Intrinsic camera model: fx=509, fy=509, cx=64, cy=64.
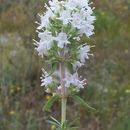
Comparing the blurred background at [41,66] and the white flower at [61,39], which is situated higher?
the blurred background at [41,66]

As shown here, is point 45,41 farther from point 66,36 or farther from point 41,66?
point 41,66

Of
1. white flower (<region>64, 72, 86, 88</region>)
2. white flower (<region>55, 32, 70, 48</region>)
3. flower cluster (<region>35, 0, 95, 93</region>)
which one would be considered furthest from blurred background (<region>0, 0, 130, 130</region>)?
white flower (<region>55, 32, 70, 48</region>)

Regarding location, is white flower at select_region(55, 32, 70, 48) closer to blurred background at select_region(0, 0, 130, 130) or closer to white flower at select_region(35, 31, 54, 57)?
white flower at select_region(35, 31, 54, 57)

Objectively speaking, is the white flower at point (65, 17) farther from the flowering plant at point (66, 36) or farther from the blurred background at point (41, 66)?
the blurred background at point (41, 66)

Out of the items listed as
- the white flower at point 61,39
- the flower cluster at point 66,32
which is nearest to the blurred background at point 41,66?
the flower cluster at point 66,32

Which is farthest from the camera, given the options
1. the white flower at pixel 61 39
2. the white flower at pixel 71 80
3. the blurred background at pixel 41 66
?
the blurred background at pixel 41 66

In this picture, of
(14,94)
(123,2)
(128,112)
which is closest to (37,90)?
(14,94)

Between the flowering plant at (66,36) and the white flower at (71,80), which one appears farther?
the white flower at (71,80)
